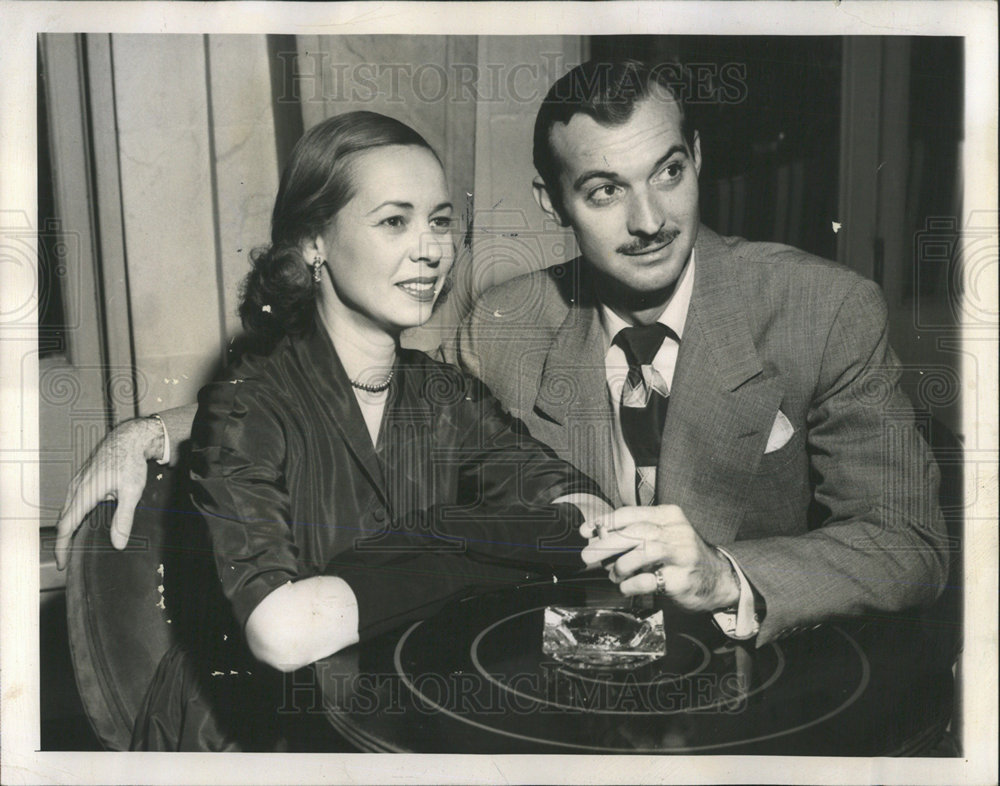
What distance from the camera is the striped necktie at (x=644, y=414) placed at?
210 centimetres

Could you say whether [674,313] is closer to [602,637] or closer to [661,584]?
[661,584]

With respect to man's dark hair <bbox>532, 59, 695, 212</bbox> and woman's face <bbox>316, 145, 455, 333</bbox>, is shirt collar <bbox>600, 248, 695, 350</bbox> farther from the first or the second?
woman's face <bbox>316, 145, 455, 333</bbox>

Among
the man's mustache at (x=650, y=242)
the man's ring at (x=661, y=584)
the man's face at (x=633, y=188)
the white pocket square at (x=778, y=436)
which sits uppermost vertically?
the man's face at (x=633, y=188)

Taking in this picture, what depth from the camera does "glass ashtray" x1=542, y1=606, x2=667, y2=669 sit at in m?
2.06

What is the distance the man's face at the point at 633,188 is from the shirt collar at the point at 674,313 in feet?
0.11

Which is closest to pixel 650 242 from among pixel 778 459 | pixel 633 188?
pixel 633 188

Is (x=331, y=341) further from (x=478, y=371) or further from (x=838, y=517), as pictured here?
(x=838, y=517)

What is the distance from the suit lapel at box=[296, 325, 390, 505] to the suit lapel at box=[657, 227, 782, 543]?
1.84 feet

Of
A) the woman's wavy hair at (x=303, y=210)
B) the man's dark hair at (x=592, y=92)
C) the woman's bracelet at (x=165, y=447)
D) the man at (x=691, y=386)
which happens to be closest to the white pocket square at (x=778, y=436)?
the man at (x=691, y=386)

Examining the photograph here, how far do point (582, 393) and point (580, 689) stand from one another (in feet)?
1.87

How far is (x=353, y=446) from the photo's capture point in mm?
2076

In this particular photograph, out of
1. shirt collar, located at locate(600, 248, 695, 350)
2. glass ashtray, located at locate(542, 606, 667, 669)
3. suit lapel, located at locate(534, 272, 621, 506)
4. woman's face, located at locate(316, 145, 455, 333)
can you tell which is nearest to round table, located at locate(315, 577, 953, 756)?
glass ashtray, located at locate(542, 606, 667, 669)

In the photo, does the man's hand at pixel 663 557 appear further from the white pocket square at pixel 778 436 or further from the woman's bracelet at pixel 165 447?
the woman's bracelet at pixel 165 447

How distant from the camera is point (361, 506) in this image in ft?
6.83
